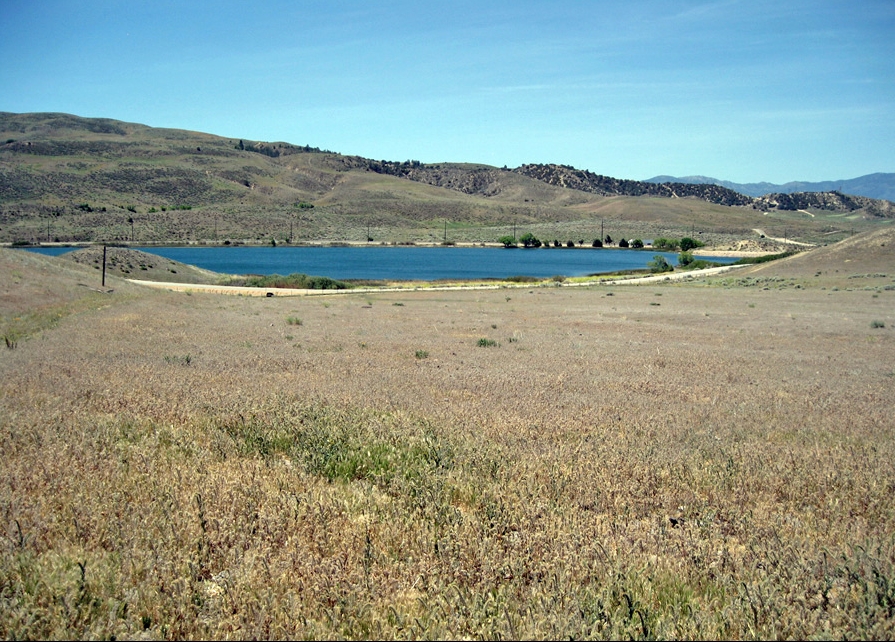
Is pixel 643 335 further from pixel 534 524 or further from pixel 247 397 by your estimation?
pixel 534 524

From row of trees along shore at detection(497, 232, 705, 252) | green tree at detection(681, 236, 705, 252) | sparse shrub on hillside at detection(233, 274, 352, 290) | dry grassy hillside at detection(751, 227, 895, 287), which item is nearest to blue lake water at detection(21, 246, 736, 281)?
green tree at detection(681, 236, 705, 252)

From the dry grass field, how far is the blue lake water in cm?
7166

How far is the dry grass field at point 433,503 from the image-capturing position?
3043 millimetres

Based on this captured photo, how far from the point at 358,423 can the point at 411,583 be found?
306 centimetres

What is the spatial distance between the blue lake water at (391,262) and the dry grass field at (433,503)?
7166 cm

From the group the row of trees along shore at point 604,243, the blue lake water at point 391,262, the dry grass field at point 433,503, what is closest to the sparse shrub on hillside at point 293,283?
the blue lake water at point 391,262

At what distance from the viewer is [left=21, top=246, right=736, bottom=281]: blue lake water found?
87.0 meters

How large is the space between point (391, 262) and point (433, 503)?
101 m

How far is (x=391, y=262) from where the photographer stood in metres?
105

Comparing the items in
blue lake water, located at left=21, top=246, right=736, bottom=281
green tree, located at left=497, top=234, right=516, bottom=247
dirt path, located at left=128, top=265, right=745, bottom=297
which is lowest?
dirt path, located at left=128, top=265, right=745, bottom=297

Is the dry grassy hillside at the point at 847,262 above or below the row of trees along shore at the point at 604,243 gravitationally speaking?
below

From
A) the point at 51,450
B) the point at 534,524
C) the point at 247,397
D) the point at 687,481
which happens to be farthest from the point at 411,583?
the point at 247,397

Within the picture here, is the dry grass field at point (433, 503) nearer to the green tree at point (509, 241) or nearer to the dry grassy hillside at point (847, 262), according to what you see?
the dry grassy hillside at point (847, 262)

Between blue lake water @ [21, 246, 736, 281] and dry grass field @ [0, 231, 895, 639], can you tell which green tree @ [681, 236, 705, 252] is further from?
dry grass field @ [0, 231, 895, 639]
